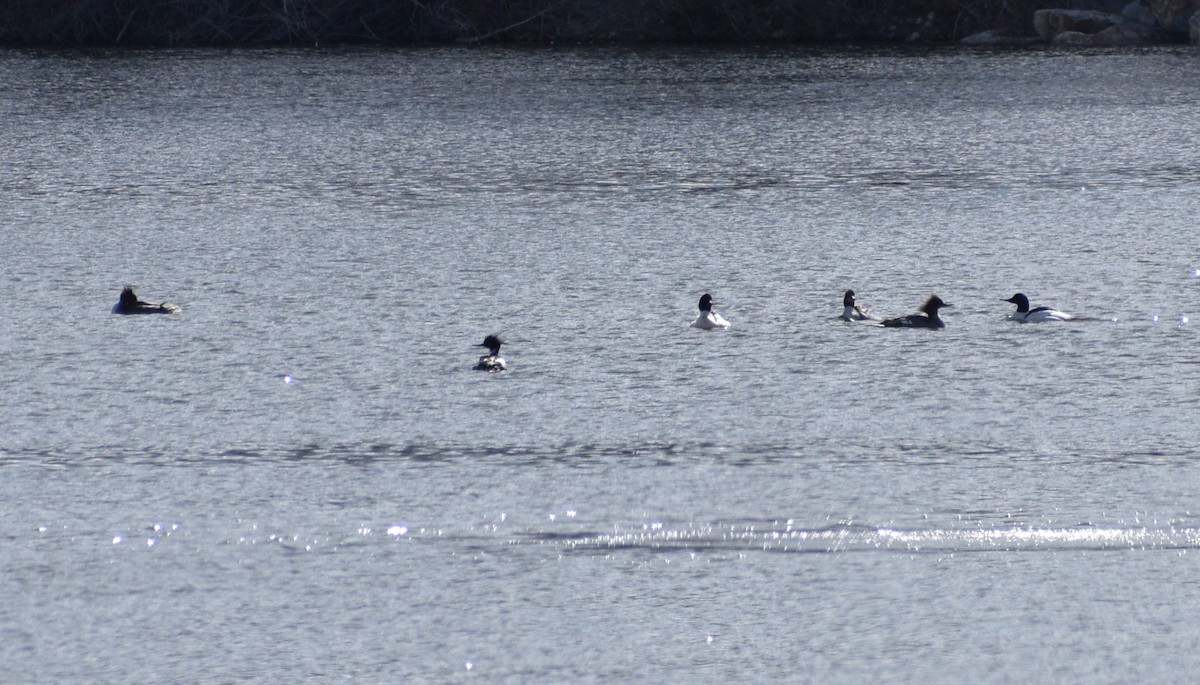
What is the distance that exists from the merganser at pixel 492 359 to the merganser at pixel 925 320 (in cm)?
187

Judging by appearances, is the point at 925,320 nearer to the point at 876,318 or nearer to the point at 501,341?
the point at 876,318

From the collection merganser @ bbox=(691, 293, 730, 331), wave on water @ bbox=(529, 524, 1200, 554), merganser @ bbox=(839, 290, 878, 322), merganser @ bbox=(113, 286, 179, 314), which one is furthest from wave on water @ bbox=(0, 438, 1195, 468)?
merganser @ bbox=(113, 286, 179, 314)

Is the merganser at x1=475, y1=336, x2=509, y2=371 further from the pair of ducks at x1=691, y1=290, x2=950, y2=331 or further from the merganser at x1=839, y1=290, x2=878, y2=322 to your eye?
the merganser at x1=839, y1=290, x2=878, y2=322

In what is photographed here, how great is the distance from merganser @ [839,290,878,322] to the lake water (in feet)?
0.51

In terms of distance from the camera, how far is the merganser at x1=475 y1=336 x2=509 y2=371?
7074 millimetres

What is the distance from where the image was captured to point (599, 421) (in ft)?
20.9

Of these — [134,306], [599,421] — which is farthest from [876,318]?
[134,306]

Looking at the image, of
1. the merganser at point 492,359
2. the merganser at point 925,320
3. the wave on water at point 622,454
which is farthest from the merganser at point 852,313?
the wave on water at point 622,454

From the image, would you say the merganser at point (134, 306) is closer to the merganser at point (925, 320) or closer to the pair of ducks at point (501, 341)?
the pair of ducks at point (501, 341)

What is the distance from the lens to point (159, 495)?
5441mm

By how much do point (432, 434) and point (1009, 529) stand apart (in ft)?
6.99

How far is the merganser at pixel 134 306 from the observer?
26.6ft

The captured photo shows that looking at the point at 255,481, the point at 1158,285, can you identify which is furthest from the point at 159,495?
the point at 1158,285

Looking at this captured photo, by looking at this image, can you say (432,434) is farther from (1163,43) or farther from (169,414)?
(1163,43)
